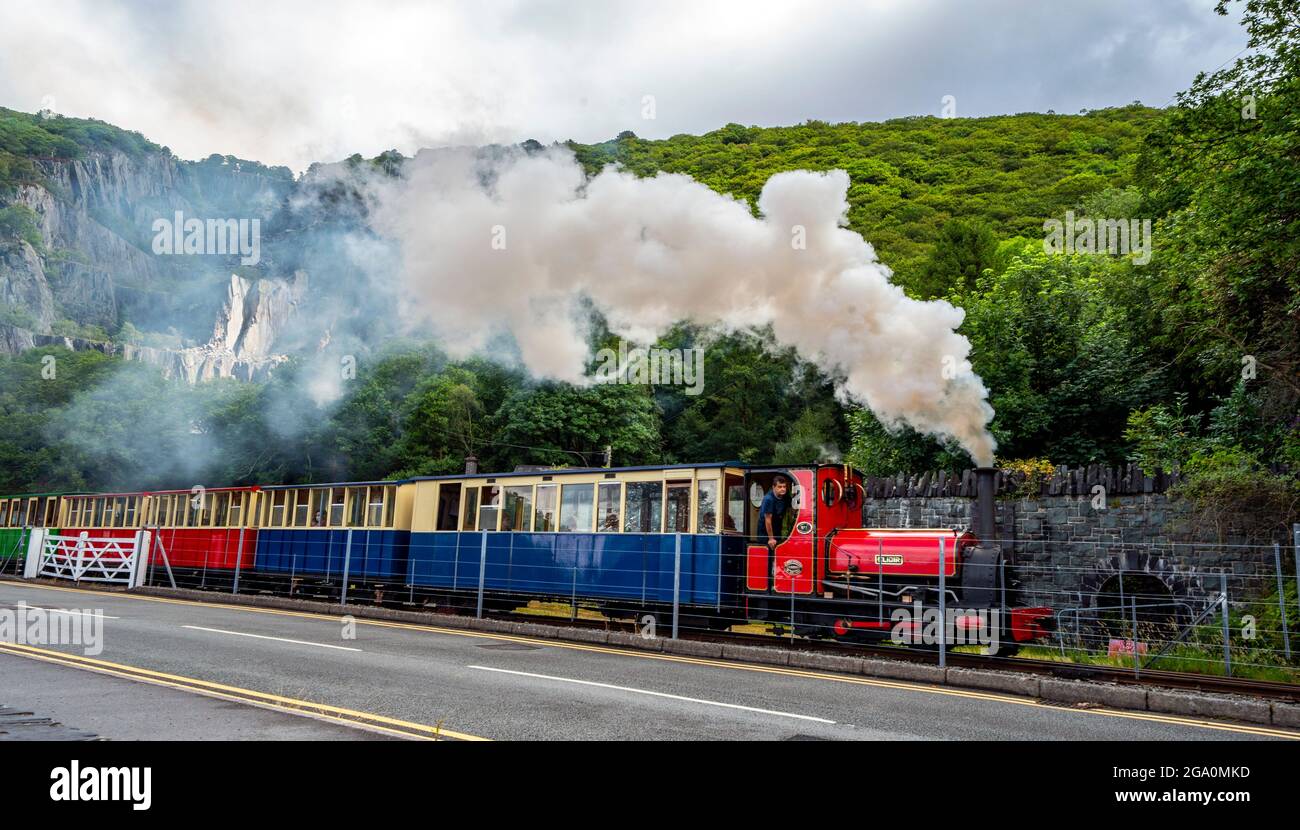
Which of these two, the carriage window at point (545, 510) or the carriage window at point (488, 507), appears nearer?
the carriage window at point (545, 510)

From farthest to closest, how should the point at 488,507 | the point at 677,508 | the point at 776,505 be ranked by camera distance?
the point at 488,507
the point at 677,508
the point at 776,505

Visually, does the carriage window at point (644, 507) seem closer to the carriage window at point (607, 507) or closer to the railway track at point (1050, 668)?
the carriage window at point (607, 507)

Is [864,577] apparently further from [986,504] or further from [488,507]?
[488,507]

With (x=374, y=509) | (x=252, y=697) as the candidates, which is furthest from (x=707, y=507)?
(x=374, y=509)

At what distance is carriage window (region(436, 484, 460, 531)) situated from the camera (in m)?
17.8

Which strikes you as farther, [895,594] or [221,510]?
[221,510]

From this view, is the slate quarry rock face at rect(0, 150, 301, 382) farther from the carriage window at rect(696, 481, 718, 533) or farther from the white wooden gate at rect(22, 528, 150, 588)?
the carriage window at rect(696, 481, 718, 533)

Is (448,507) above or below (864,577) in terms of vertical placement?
above

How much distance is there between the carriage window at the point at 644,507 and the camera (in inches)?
561

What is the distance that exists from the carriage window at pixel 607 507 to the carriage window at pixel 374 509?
699 cm

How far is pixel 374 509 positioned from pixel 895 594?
42.0 ft

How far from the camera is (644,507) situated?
14.4 meters

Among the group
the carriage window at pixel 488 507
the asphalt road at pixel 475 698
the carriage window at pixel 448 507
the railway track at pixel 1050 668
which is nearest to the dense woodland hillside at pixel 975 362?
the railway track at pixel 1050 668

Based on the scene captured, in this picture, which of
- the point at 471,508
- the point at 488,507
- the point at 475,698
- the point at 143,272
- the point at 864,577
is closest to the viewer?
the point at 475,698
